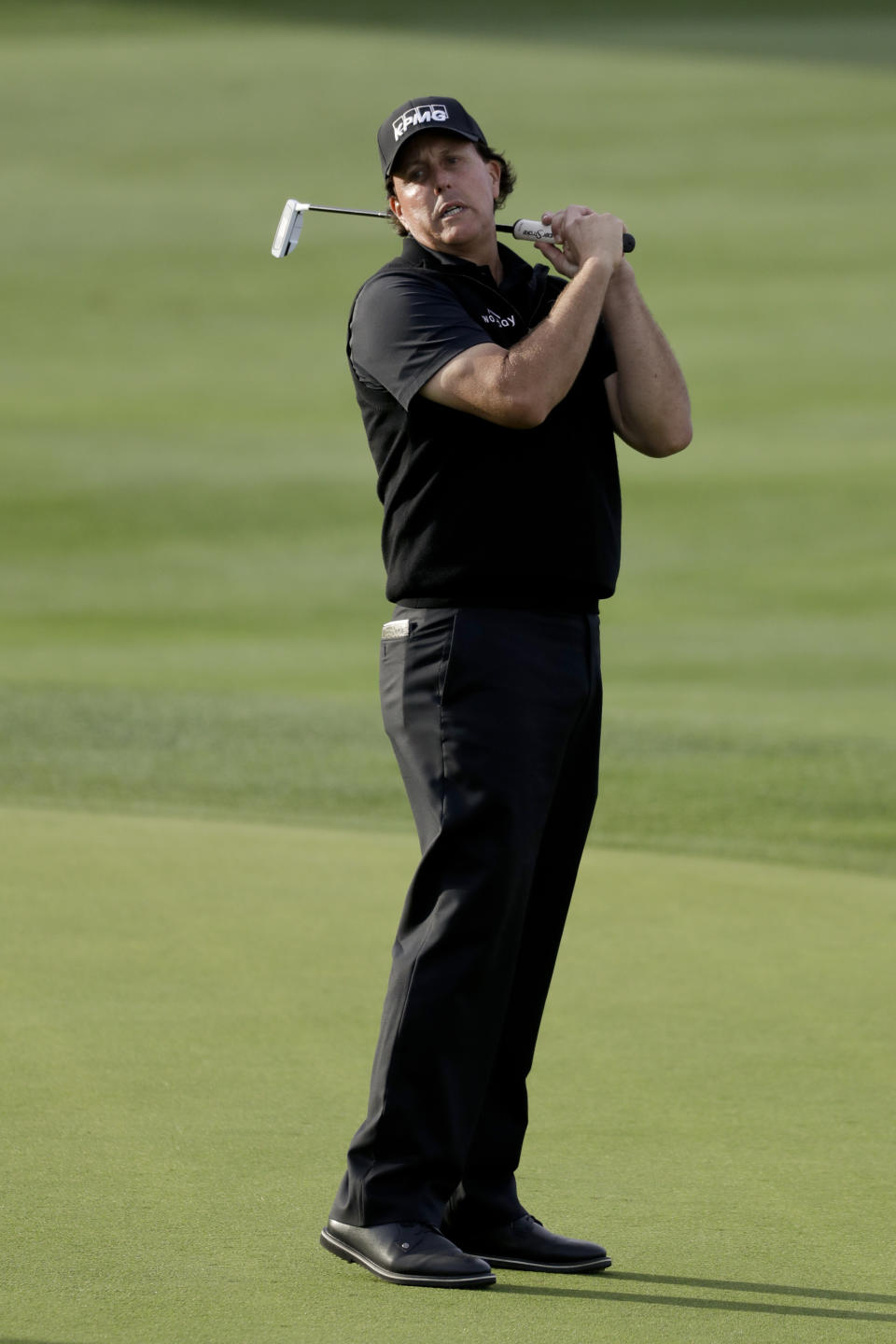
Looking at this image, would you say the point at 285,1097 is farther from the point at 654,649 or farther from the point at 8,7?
the point at 8,7

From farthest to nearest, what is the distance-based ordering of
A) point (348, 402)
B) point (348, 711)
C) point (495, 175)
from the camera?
point (348, 402), point (348, 711), point (495, 175)

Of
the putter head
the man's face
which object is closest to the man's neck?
the man's face

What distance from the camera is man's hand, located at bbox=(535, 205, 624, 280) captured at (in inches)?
99.7

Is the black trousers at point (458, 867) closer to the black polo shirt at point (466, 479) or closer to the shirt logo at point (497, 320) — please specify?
the black polo shirt at point (466, 479)

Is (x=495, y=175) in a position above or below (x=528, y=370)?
above

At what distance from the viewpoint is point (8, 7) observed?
30.2 metres

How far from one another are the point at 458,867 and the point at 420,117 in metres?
1.04

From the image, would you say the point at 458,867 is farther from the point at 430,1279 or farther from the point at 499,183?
the point at 499,183

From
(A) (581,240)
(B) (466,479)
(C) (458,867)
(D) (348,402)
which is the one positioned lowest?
(C) (458,867)

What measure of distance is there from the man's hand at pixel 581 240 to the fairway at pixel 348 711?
1.34 metres

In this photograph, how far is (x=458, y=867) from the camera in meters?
2.54

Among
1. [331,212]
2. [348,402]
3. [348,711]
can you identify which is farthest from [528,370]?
[348,402]

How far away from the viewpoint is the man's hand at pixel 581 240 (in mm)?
2533

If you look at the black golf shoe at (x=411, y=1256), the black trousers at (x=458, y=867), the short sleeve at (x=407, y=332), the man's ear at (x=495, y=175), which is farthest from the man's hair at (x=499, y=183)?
the black golf shoe at (x=411, y=1256)
